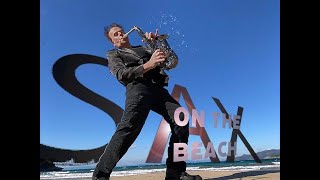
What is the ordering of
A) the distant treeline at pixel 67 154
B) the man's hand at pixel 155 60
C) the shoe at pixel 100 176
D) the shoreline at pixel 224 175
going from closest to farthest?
1. the shoe at pixel 100 176
2. the man's hand at pixel 155 60
3. the distant treeline at pixel 67 154
4. the shoreline at pixel 224 175

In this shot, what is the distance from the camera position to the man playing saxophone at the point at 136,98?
10.1 feet

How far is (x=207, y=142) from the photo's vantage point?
390 centimetres

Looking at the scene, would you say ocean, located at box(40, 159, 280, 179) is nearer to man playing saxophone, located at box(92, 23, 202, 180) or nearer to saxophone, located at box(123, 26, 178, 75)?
man playing saxophone, located at box(92, 23, 202, 180)

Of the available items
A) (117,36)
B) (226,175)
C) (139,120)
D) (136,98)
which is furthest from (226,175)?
(117,36)

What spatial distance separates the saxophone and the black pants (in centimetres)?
27

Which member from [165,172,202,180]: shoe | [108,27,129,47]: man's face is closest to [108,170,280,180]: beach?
[165,172,202,180]: shoe

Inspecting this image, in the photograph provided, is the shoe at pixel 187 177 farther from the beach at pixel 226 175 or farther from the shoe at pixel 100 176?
the shoe at pixel 100 176

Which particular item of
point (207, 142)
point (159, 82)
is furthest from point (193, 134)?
point (159, 82)

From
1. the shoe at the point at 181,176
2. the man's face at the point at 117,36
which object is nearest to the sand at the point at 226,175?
the shoe at the point at 181,176

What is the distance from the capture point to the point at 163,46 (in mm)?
3535
